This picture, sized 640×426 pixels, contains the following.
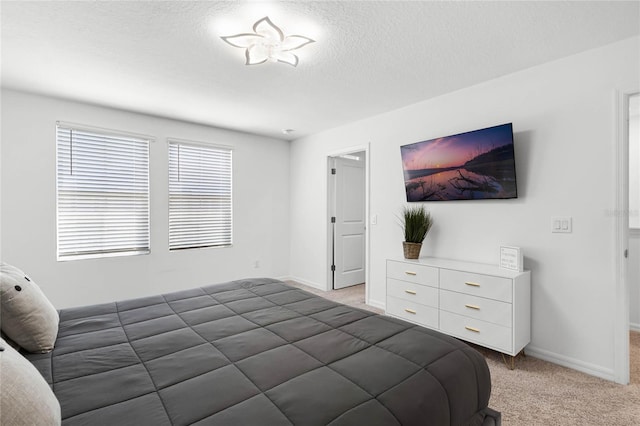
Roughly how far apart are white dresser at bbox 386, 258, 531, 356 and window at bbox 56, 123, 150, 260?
10.6 ft

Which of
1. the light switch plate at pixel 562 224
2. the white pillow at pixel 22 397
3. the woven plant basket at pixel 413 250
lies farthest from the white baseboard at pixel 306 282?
the white pillow at pixel 22 397

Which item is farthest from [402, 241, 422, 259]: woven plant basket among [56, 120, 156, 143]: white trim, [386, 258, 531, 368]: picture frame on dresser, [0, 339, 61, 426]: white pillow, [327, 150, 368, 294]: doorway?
[56, 120, 156, 143]: white trim

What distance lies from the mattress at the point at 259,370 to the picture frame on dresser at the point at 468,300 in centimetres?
116

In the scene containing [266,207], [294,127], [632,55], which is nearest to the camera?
[632,55]

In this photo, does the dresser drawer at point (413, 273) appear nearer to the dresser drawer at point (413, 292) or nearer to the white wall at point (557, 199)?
the dresser drawer at point (413, 292)

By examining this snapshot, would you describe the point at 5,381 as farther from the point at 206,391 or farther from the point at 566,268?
the point at 566,268

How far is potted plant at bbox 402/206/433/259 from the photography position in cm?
328

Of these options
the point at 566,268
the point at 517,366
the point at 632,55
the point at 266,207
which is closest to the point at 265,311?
the point at 517,366

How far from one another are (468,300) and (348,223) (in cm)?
264

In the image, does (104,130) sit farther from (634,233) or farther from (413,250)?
(634,233)

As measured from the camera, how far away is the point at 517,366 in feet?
8.26

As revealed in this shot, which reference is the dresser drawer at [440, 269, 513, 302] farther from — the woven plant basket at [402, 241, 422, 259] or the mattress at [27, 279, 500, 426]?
the mattress at [27, 279, 500, 426]

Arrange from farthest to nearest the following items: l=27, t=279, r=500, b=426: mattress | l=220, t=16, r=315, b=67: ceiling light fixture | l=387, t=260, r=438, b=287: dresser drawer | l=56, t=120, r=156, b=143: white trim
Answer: l=56, t=120, r=156, b=143: white trim < l=387, t=260, r=438, b=287: dresser drawer < l=220, t=16, r=315, b=67: ceiling light fixture < l=27, t=279, r=500, b=426: mattress

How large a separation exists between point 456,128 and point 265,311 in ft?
8.60
